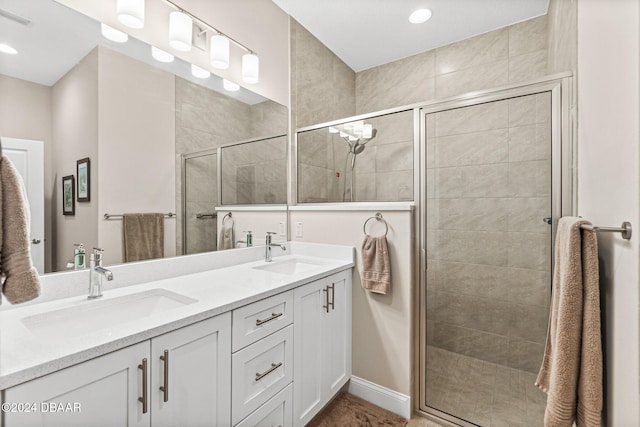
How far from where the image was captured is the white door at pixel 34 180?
1.08 meters

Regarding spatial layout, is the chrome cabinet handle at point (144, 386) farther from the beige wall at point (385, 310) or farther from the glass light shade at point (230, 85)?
the glass light shade at point (230, 85)

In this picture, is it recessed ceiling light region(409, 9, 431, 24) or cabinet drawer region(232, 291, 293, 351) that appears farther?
recessed ceiling light region(409, 9, 431, 24)

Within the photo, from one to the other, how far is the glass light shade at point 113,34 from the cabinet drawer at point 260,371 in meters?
1.47

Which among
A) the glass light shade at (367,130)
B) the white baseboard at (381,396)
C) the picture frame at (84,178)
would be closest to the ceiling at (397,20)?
the glass light shade at (367,130)

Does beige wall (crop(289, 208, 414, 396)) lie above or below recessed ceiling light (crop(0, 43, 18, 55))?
below

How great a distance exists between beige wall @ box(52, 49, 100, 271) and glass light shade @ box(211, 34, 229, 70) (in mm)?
588

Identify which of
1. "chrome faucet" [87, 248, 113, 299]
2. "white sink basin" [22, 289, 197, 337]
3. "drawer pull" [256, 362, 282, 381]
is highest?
"chrome faucet" [87, 248, 113, 299]

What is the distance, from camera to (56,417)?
2.29 ft

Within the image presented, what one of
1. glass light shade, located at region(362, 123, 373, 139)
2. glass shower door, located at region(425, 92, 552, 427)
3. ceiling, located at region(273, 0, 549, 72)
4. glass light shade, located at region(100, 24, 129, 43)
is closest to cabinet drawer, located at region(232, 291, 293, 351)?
glass shower door, located at region(425, 92, 552, 427)

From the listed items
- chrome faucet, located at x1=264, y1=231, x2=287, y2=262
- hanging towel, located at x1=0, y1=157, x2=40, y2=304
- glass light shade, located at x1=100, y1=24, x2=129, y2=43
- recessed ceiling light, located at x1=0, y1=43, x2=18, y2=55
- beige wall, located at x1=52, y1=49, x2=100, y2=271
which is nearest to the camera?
hanging towel, located at x1=0, y1=157, x2=40, y2=304

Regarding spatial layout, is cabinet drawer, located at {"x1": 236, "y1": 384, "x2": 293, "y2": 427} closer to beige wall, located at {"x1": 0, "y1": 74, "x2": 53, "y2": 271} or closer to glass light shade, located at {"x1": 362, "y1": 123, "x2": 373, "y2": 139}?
beige wall, located at {"x1": 0, "y1": 74, "x2": 53, "y2": 271}

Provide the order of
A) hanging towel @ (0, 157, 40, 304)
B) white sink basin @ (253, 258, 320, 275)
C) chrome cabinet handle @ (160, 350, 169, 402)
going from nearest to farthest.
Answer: hanging towel @ (0, 157, 40, 304), chrome cabinet handle @ (160, 350, 169, 402), white sink basin @ (253, 258, 320, 275)

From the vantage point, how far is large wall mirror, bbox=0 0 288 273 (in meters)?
1.11

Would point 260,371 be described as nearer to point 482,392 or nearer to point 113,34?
point 482,392
